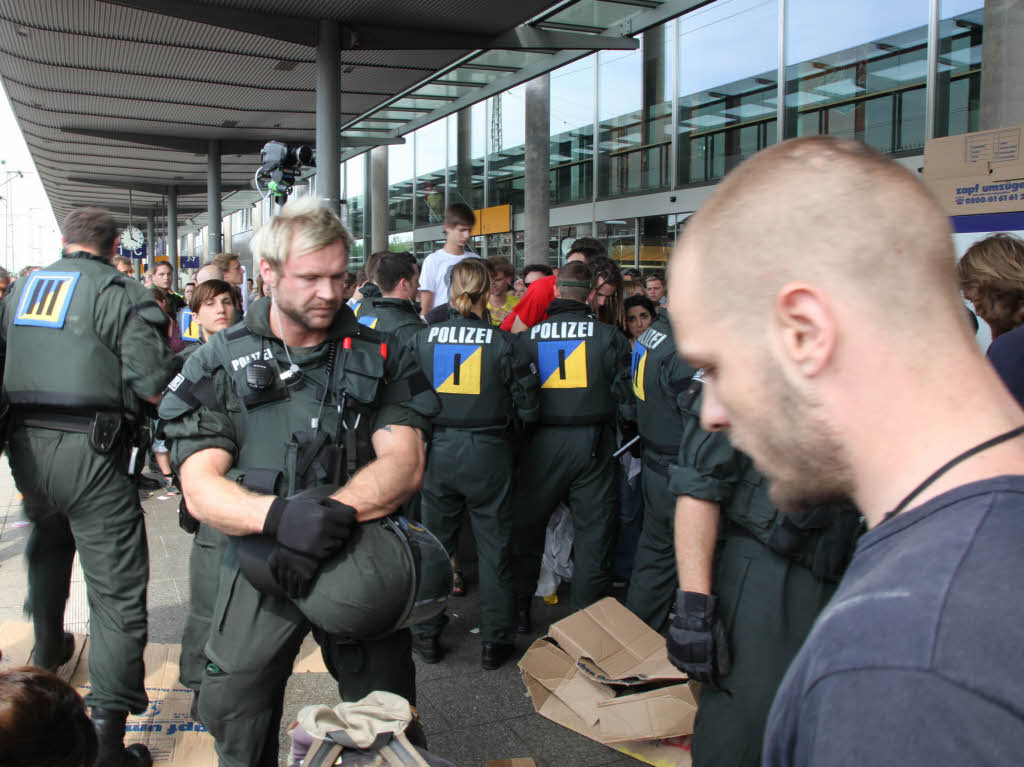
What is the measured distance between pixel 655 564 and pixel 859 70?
377 inches

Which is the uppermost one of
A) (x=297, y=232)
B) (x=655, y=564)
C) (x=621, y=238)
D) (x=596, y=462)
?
(x=621, y=238)

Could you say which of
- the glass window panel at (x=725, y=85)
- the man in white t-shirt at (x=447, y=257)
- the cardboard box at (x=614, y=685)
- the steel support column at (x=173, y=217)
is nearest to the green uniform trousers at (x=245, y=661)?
the cardboard box at (x=614, y=685)

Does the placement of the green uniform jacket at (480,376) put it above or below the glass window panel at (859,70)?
below

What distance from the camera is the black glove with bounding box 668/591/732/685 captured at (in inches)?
84.4

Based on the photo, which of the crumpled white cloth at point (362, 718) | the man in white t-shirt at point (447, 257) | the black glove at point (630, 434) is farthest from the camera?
the man in white t-shirt at point (447, 257)

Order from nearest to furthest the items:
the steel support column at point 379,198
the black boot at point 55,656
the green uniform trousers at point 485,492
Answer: the black boot at point 55,656 → the green uniform trousers at point 485,492 → the steel support column at point 379,198

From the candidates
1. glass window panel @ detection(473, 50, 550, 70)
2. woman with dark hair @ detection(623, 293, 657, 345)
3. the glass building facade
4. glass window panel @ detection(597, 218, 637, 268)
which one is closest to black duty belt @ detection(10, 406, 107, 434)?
woman with dark hair @ detection(623, 293, 657, 345)

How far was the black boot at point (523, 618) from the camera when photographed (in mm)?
4648

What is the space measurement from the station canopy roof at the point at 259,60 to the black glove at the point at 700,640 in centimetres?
737

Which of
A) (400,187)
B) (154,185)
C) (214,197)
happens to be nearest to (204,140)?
(214,197)

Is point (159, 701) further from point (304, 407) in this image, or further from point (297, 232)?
point (297, 232)

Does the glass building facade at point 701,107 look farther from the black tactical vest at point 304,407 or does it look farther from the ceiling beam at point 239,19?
the black tactical vest at point 304,407

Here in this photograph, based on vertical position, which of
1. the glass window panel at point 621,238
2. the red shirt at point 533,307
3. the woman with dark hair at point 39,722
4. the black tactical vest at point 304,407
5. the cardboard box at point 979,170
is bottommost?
the woman with dark hair at point 39,722

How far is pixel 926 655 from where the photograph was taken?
1.88 feet
